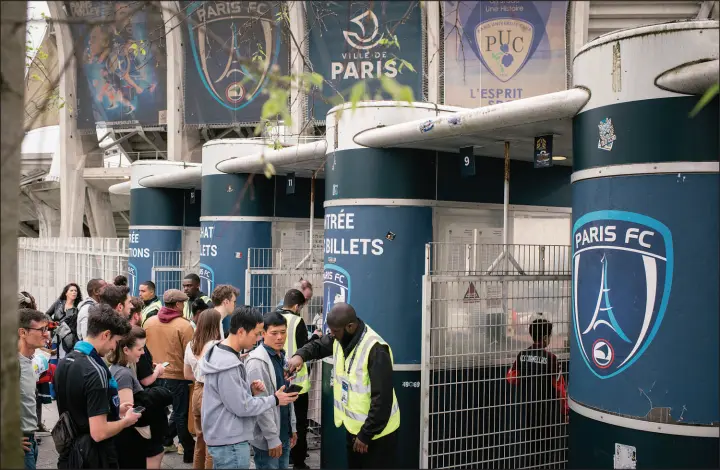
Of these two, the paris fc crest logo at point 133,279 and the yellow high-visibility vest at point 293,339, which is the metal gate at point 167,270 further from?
the yellow high-visibility vest at point 293,339

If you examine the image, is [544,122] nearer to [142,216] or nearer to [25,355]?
[25,355]

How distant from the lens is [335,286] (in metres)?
8.14

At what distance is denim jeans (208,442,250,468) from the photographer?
5270 millimetres

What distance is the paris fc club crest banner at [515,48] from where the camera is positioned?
1015 inches

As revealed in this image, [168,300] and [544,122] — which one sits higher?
[544,122]

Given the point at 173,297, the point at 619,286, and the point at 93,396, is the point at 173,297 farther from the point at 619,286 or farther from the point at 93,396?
the point at 619,286

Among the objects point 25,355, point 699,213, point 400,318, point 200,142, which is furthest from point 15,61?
point 200,142

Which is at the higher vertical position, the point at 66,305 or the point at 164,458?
the point at 66,305

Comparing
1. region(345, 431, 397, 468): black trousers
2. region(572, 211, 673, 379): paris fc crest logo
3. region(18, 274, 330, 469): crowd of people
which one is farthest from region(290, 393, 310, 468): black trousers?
region(572, 211, 673, 379): paris fc crest logo

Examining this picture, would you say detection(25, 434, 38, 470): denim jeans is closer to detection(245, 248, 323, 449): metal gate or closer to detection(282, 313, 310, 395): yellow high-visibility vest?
detection(282, 313, 310, 395): yellow high-visibility vest

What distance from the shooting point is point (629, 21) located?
2619 centimetres

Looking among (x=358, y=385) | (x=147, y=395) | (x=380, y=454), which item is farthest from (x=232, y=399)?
(x=380, y=454)

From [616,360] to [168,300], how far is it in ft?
15.4

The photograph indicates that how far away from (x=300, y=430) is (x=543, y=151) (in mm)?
3871
